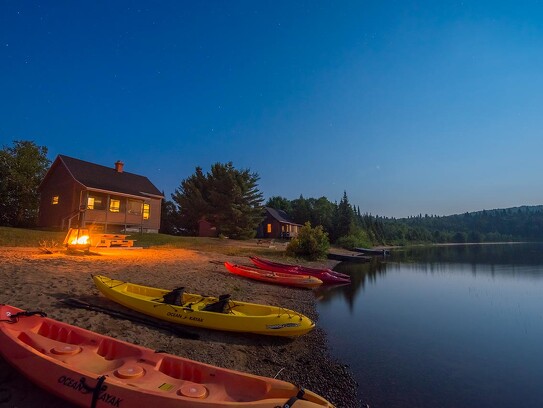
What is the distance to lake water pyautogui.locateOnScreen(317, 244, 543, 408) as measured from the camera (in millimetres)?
7012

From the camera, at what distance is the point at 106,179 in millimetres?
29875

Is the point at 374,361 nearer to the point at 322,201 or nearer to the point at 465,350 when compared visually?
the point at 465,350

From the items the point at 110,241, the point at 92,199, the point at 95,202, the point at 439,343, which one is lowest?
the point at 439,343

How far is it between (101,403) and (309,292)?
14.5 metres

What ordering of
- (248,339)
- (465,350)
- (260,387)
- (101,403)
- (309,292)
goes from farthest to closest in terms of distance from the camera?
1. (309,292)
2. (465,350)
3. (248,339)
4. (260,387)
5. (101,403)

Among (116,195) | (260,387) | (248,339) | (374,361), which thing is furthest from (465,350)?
(116,195)

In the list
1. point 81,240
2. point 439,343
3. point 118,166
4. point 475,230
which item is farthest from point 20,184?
point 475,230

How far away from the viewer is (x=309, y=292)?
57.8ft

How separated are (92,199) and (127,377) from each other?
2621cm

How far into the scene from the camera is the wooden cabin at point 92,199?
2575 cm

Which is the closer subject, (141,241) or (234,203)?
(141,241)

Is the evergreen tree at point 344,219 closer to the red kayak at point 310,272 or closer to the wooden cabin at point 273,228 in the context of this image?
the wooden cabin at point 273,228

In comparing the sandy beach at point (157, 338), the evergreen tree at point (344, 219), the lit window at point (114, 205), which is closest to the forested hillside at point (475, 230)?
the evergreen tree at point (344, 219)

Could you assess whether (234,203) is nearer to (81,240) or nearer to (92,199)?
(92,199)
